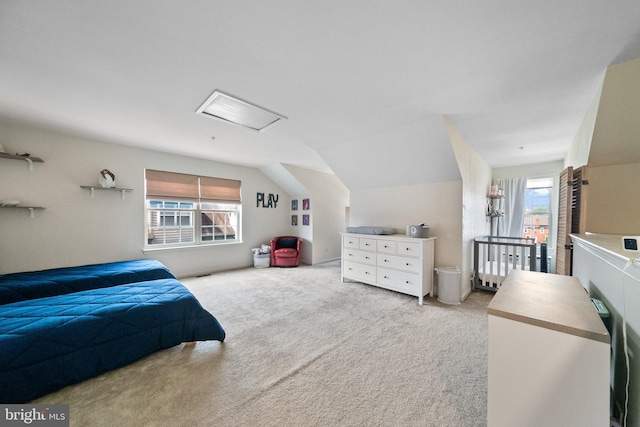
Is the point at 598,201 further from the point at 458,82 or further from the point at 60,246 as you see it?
the point at 60,246

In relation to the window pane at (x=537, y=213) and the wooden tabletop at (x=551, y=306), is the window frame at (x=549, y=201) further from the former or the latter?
the wooden tabletop at (x=551, y=306)

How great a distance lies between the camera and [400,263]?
10.6 ft

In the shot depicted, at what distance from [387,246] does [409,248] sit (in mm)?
347

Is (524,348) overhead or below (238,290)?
overhead

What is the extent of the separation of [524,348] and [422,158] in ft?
8.49

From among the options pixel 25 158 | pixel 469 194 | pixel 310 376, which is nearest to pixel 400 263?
pixel 469 194

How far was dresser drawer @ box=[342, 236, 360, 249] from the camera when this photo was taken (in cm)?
381

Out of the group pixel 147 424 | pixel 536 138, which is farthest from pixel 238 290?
pixel 536 138

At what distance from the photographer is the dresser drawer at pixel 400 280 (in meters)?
3.05

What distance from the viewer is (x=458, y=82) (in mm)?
1809

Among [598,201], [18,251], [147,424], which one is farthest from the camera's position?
[18,251]

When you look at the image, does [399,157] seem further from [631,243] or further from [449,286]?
[631,243]

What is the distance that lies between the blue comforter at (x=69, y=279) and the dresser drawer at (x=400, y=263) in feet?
10.4

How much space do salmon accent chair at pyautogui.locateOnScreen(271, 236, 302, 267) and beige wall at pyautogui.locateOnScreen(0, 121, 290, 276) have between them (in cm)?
157
